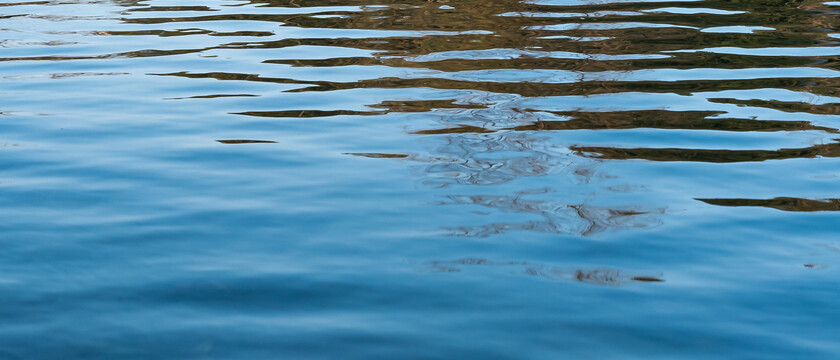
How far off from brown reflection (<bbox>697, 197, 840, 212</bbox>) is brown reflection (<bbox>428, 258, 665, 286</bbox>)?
26.0 inches

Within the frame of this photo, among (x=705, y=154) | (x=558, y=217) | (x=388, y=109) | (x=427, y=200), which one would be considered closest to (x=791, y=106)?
(x=705, y=154)

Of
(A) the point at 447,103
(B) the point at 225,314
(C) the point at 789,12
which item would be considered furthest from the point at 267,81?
(C) the point at 789,12

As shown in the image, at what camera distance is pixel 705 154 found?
329 centimetres

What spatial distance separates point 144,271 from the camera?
7.48ft

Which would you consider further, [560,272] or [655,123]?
[655,123]

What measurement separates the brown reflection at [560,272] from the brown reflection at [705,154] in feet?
3.39

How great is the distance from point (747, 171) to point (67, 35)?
16.1ft

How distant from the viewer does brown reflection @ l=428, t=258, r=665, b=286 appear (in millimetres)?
2211

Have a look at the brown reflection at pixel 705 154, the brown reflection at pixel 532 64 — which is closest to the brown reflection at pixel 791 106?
the brown reflection at pixel 532 64

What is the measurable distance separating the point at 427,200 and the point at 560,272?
663 mm

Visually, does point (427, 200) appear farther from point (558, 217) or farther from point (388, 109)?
point (388, 109)

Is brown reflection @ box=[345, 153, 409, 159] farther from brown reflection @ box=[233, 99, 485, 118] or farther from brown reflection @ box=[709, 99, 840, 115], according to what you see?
brown reflection @ box=[709, 99, 840, 115]

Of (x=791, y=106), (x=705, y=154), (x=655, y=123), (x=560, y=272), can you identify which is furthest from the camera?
(x=791, y=106)

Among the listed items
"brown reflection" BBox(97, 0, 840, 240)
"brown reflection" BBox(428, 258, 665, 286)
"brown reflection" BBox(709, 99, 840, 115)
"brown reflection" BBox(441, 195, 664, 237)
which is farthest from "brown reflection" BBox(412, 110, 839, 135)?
"brown reflection" BBox(428, 258, 665, 286)
